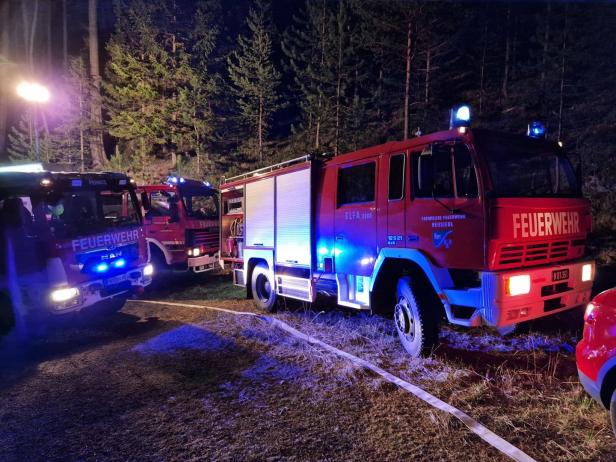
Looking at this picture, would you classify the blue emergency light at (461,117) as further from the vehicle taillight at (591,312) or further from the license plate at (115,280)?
the license plate at (115,280)

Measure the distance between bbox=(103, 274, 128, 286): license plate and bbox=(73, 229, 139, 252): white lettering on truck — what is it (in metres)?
0.62

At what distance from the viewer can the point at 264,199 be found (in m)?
8.00

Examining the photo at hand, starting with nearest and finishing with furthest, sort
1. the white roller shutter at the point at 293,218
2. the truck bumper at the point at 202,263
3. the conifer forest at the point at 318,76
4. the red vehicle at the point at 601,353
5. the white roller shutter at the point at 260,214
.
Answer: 1. the red vehicle at the point at 601,353
2. the white roller shutter at the point at 293,218
3. the white roller shutter at the point at 260,214
4. the truck bumper at the point at 202,263
5. the conifer forest at the point at 318,76

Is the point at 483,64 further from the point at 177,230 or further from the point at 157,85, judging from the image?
the point at 177,230

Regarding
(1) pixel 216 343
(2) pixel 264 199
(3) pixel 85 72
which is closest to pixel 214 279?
(2) pixel 264 199

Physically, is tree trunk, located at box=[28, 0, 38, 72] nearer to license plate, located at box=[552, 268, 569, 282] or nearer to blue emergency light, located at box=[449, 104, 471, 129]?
blue emergency light, located at box=[449, 104, 471, 129]

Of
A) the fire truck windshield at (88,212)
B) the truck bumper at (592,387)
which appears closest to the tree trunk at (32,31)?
the fire truck windshield at (88,212)

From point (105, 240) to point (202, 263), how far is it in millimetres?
4469

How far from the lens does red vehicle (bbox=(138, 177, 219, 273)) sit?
11.6 metres

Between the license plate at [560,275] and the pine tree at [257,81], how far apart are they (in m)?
22.7

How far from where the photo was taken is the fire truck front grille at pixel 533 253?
13.6ft

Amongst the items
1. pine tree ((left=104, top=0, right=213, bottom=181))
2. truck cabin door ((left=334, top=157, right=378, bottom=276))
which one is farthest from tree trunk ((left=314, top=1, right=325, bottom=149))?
truck cabin door ((left=334, top=157, right=378, bottom=276))

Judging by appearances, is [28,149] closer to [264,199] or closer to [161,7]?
[161,7]

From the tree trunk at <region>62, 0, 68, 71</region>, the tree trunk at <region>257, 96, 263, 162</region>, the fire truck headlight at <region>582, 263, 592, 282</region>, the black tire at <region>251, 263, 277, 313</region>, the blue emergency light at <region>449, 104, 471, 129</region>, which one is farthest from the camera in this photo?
the tree trunk at <region>62, 0, 68, 71</region>
